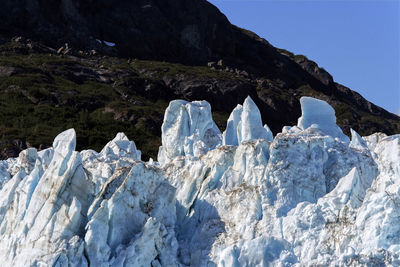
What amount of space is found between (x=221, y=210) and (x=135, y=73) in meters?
87.6

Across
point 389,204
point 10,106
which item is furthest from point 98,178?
point 10,106

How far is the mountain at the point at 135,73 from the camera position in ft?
267

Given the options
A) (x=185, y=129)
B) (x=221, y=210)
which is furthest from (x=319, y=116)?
(x=185, y=129)

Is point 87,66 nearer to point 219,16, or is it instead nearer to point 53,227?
point 219,16

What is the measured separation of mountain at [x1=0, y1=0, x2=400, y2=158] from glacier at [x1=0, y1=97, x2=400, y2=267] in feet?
141

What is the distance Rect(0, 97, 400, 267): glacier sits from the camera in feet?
62.1

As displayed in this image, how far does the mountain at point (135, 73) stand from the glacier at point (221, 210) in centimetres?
4294

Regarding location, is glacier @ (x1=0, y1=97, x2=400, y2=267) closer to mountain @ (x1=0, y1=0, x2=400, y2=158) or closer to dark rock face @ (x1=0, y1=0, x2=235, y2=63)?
mountain @ (x1=0, y1=0, x2=400, y2=158)

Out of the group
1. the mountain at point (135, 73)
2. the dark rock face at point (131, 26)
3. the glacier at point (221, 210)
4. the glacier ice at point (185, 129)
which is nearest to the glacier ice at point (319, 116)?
the glacier at point (221, 210)

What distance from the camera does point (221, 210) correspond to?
22.2 metres

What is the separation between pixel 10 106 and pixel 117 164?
58.9 m

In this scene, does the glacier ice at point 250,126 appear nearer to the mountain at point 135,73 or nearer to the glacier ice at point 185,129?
the glacier ice at point 185,129

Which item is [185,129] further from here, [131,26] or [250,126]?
[131,26]

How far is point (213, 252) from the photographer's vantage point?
67.7 feet
